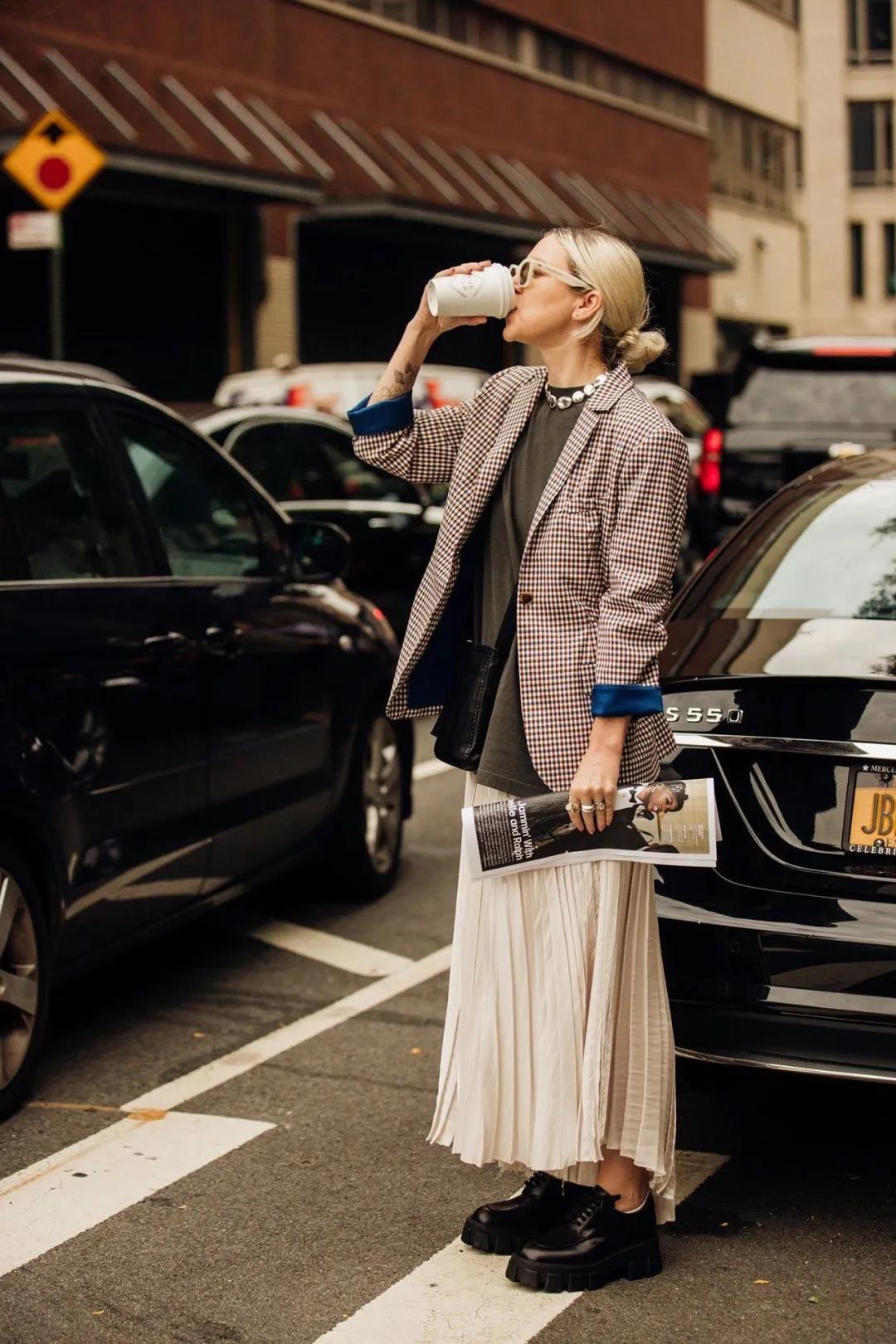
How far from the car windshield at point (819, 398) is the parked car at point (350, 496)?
295cm

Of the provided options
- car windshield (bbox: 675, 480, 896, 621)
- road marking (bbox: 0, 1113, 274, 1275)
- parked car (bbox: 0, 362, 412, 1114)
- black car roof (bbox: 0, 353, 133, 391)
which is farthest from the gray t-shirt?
black car roof (bbox: 0, 353, 133, 391)

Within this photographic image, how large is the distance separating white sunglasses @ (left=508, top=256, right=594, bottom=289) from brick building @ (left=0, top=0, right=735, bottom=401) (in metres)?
17.3

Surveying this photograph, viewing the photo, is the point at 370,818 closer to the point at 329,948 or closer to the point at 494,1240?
the point at 329,948

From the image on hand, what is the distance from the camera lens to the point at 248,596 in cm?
616

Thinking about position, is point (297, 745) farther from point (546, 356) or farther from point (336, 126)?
point (336, 126)

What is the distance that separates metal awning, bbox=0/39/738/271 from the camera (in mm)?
22438

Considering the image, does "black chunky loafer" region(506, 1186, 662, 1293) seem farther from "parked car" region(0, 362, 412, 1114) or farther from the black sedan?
"parked car" region(0, 362, 412, 1114)

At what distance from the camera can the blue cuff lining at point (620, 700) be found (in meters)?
3.69

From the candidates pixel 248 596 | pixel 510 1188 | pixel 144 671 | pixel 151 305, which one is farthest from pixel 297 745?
pixel 151 305

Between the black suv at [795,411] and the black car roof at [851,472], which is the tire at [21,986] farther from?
the black suv at [795,411]

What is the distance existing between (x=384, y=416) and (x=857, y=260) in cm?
6090

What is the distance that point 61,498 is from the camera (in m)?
5.36

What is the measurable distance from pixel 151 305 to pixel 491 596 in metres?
22.3

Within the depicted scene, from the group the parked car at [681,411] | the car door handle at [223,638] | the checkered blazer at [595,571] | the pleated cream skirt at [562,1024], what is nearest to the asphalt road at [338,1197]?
the pleated cream skirt at [562,1024]
